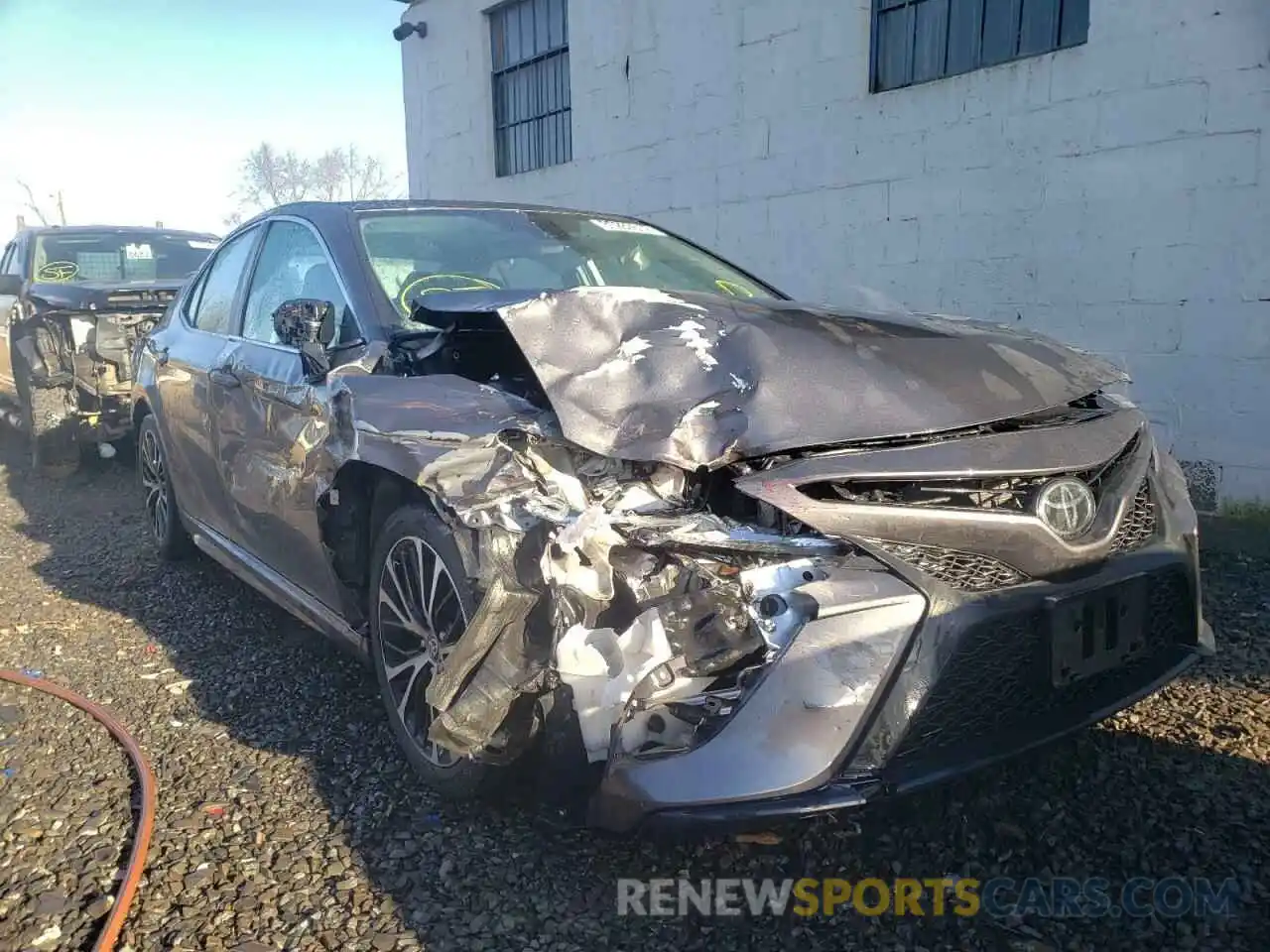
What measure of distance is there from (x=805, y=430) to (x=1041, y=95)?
431cm

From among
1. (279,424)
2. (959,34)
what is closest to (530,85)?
(959,34)

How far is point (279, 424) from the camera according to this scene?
325cm

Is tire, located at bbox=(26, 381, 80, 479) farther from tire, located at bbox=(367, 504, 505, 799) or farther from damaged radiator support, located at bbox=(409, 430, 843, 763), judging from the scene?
damaged radiator support, located at bbox=(409, 430, 843, 763)

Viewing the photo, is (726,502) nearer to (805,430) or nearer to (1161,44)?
(805,430)

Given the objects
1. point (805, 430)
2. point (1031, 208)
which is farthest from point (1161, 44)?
point (805, 430)

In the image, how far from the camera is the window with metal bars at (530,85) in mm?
9391

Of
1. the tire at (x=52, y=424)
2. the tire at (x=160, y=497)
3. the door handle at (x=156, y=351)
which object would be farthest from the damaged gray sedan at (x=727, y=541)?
the tire at (x=52, y=424)

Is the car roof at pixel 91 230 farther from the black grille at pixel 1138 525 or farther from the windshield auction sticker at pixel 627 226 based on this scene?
the black grille at pixel 1138 525

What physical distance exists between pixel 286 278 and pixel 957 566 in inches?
107

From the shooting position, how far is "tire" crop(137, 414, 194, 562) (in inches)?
194

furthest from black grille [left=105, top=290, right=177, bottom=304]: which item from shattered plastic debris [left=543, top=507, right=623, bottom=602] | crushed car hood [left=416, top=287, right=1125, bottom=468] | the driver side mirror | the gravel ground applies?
shattered plastic debris [left=543, top=507, right=623, bottom=602]

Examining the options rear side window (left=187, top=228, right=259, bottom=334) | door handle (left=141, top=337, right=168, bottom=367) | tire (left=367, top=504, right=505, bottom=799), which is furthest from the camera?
door handle (left=141, top=337, right=168, bottom=367)

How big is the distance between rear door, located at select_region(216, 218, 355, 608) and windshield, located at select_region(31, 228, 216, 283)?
17.1ft

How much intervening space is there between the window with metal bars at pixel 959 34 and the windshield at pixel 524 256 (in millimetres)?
2867
